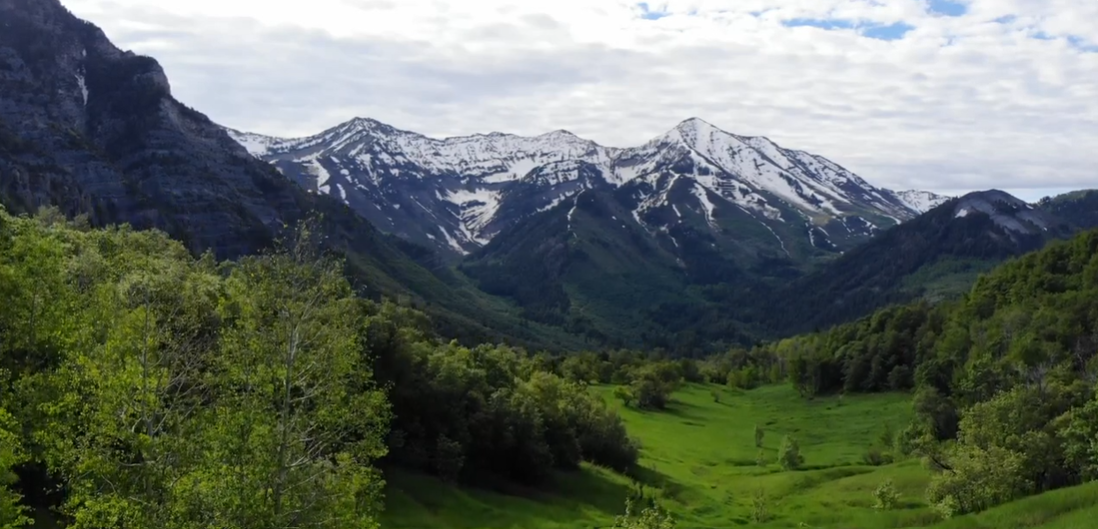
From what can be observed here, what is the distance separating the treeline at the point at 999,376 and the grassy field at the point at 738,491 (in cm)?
574

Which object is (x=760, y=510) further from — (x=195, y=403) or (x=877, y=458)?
(x=195, y=403)

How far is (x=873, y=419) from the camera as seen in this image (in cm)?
14650

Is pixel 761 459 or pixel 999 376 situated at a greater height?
pixel 999 376

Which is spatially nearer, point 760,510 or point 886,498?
point 886,498

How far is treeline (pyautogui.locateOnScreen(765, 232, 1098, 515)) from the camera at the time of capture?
211 feet

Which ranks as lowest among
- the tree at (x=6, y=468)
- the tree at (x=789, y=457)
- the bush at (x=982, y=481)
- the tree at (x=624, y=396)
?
the tree at (x=624, y=396)

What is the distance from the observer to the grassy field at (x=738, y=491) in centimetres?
6262

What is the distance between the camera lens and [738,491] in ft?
328

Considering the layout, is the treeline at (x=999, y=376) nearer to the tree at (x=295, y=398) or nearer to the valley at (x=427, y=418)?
the valley at (x=427, y=418)

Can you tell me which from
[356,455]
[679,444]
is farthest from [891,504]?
[356,455]

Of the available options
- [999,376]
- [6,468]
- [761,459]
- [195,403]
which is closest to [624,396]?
[761,459]

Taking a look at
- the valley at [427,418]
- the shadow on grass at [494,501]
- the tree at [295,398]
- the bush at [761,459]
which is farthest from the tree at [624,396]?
the tree at [295,398]

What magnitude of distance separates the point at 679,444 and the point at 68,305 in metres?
109

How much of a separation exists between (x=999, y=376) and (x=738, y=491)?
131ft
